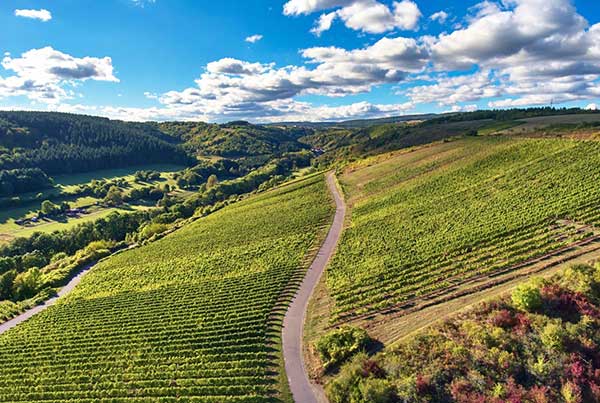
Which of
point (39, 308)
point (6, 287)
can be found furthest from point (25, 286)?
point (39, 308)

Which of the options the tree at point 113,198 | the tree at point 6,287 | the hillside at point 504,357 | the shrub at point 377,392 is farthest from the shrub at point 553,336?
the tree at point 113,198

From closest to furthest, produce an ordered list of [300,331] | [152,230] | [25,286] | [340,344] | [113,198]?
[340,344] → [300,331] → [25,286] → [152,230] → [113,198]

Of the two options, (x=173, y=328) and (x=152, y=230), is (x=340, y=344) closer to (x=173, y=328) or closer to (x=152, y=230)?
(x=173, y=328)

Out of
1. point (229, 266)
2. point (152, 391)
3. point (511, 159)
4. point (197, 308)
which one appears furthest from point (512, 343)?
point (511, 159)

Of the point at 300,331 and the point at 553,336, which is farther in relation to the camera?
the point at 300,331

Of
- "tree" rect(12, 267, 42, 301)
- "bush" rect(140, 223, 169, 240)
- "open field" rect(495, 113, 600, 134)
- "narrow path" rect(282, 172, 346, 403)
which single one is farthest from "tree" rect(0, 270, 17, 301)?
"open field" rect(495, 113, 600, 134)

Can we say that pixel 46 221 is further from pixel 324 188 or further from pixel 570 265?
pixel 570 265
